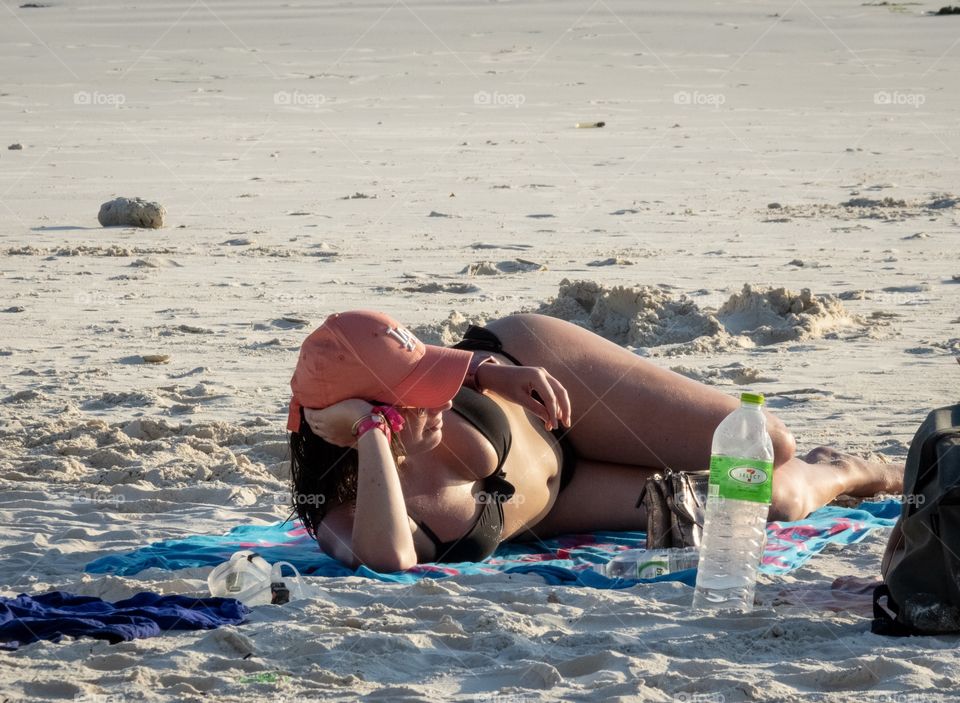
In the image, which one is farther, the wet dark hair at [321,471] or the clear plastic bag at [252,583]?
the wet dark hair at [321,471]

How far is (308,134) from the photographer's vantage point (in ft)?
53.6

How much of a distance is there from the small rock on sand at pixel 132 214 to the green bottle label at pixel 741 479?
770 cm

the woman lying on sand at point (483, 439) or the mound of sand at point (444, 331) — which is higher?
the mound of sand at point (444, 331)

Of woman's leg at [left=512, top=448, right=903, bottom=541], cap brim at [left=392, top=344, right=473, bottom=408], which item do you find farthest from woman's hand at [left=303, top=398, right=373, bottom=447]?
woman's leg at [left=512, top=448, right=903, bottom=541]

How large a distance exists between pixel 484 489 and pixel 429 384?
437mm

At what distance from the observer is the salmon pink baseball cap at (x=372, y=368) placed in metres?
4.12

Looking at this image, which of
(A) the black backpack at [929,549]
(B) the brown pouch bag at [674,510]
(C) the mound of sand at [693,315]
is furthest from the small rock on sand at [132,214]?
(A) the black backpack at [929,549]

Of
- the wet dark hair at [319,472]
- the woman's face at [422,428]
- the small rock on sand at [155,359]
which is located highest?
the small rock on sand at [155,359]

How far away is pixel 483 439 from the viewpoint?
4.30 meters

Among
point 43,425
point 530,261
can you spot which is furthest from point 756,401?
point 530,261

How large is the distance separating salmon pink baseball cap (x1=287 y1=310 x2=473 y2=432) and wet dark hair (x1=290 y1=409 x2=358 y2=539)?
18 centimetres

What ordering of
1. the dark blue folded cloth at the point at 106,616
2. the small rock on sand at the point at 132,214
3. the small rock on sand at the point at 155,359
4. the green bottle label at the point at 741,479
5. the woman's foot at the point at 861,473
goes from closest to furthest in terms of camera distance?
the dark blue folded cloth at the point at 106,616
the green bottle label at the point at 741,479
the woman's foot at the point at 861,473
the small rock on sand at the point at 155,359
the small rock on sand at the point at 132,214

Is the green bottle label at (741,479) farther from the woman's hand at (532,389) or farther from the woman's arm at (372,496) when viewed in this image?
the woman's arm at (372,496)

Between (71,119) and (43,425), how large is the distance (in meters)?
12.4
